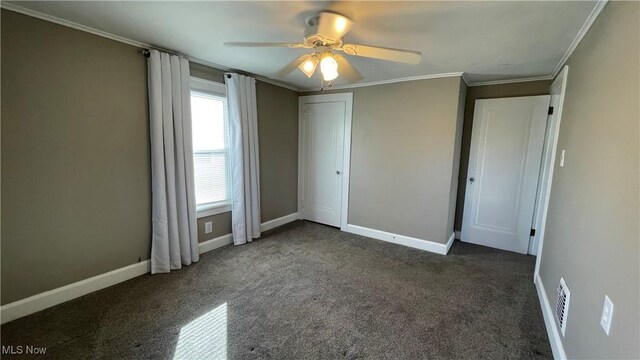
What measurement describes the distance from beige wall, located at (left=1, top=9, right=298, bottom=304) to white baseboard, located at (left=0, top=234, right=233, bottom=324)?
46 millimetres

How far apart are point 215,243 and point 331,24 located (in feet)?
9.08

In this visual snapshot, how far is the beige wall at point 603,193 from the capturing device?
103 cm

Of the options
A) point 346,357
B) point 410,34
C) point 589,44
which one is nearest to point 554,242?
point 589,44

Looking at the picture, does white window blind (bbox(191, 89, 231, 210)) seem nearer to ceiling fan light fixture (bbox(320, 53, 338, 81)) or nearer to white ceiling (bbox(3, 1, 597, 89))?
white ceiling (bbox(3, 1, 597, 89))

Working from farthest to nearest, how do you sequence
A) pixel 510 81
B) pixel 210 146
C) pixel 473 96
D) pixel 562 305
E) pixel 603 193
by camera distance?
pixel 473 96
pixel 510 81
pixel 210 146
pixel 562 305
pixel 603 193

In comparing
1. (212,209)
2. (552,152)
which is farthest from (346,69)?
(212,209)

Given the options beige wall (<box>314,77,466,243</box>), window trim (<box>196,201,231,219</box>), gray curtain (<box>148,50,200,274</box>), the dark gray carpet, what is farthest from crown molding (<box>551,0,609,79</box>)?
window trim (<box>196,201,231,219</box>)

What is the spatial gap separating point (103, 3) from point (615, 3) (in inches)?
116

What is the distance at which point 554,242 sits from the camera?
2.07 m

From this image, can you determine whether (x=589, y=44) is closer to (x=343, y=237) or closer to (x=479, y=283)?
(x=479, y=283)

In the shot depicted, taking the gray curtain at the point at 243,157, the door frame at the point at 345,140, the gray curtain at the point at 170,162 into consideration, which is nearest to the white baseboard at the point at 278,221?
the gray curtain at the point at 243,157

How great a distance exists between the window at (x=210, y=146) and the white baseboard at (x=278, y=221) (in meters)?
0.73

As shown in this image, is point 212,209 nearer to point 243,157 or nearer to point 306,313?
point 243,157

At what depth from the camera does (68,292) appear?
215 centimetres
